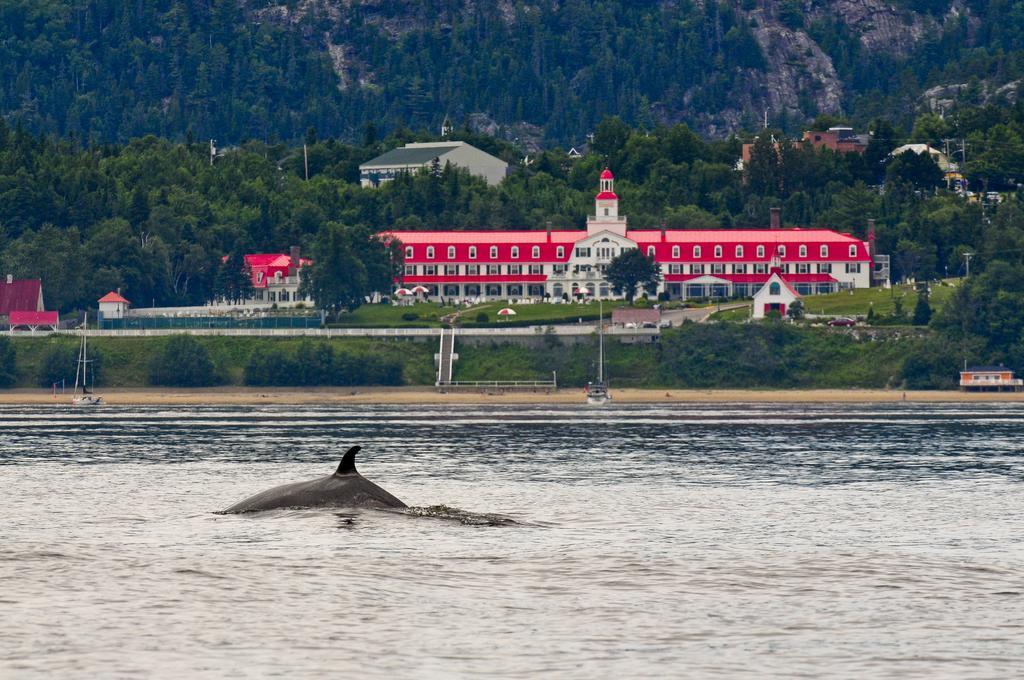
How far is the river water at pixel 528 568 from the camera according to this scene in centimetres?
5100

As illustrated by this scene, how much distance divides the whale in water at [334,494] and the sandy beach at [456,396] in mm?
111415

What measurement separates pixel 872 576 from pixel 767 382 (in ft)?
Answer: 435

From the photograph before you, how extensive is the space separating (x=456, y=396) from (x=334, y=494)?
11669cm

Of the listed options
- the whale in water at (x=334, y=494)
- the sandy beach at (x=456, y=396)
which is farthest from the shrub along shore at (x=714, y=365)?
the whale in water at (x=334, y=494)

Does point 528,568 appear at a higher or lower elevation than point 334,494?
lower

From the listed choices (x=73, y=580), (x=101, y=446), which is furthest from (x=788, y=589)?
(x=101, y=446)

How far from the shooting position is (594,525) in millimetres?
78250

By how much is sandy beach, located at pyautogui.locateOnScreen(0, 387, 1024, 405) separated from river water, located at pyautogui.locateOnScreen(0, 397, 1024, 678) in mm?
67002

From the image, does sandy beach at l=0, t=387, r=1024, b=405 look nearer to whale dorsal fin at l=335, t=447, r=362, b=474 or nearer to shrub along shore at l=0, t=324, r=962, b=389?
shrub along shore at l=0, t=324, r=962, b=389

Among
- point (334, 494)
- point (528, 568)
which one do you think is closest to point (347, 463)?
point (334, 494)

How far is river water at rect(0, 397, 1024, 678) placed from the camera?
51.0 metres

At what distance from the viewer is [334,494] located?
240 ft

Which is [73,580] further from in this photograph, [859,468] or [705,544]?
[859,468]

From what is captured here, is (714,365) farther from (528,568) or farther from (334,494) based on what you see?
(528,568)
